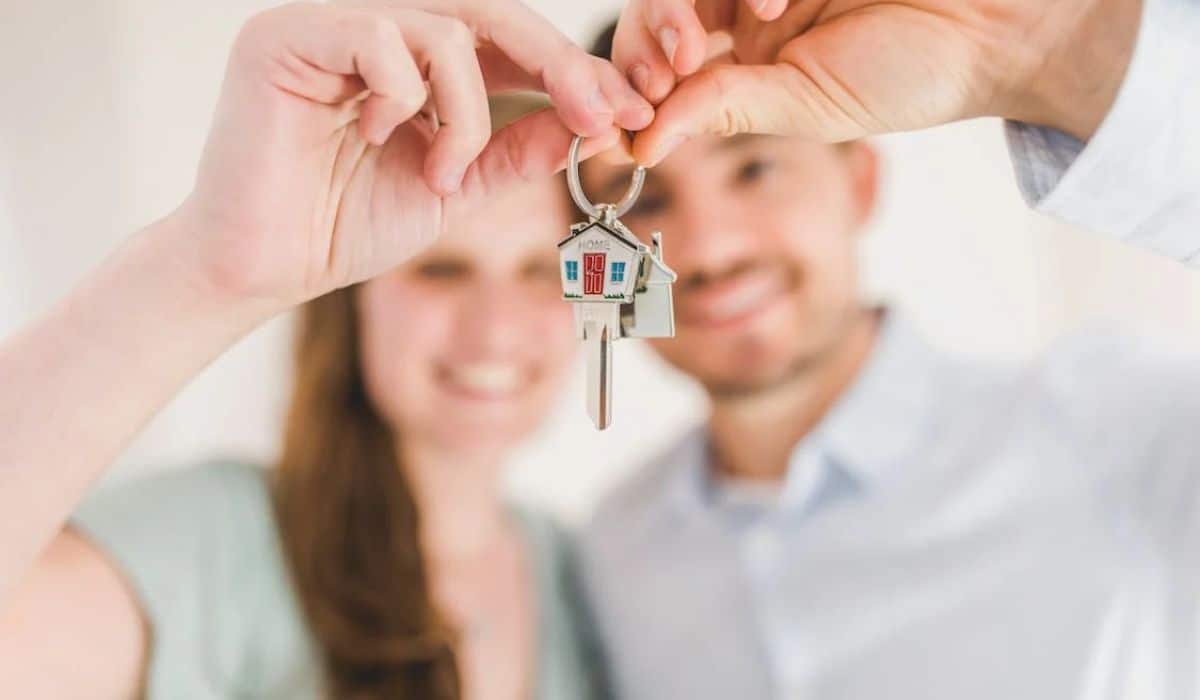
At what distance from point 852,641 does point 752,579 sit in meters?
0.14

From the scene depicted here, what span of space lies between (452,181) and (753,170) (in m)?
0.89

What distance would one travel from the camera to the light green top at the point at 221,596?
1.21 meters

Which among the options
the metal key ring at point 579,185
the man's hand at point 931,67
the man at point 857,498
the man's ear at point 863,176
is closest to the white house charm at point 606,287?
the metal key ring at point 579,185

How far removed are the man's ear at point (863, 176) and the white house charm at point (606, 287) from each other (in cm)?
101

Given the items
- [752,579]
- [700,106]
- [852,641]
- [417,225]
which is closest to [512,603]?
[752,579]

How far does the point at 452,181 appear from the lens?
745 mm

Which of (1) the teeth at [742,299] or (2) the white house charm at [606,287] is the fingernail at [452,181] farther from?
(1) the teeth at [742,299]

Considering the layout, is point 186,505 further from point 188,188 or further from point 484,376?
point 188,188

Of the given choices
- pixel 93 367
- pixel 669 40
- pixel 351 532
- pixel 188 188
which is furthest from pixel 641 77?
pixel 188 188

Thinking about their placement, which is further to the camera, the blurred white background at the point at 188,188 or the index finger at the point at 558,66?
the blurred white background at the point at 188,188

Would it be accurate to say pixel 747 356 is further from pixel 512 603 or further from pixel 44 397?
pixel 44 397

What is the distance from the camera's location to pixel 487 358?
58.9 inches

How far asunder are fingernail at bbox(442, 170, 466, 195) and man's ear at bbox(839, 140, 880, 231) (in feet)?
3.42

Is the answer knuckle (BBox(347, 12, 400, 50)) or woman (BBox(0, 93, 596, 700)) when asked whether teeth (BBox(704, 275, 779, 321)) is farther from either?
knuckle (BBox(347, 12, 400, 50))
